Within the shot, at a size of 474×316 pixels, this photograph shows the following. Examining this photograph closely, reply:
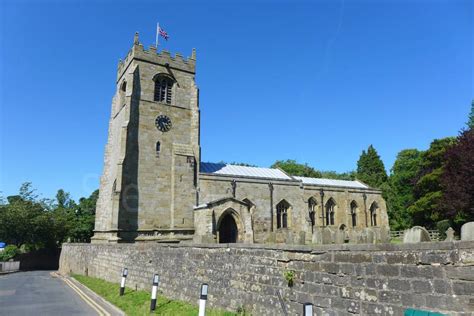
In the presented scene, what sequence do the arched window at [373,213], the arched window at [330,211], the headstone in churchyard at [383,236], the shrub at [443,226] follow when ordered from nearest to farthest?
the headstone in churchyard at [383,236]
the shrub at [443,226]
the arched window at [330,211]
the arched window at [373,213]

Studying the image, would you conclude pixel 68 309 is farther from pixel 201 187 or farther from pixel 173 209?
pixel 201 187

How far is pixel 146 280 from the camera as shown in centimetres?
1355

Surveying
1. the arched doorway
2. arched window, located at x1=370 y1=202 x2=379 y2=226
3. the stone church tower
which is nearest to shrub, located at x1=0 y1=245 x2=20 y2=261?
the stone church tower

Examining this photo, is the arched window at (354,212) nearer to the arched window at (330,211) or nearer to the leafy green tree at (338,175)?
the arched window at (330,211)

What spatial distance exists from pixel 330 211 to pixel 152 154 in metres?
20.2

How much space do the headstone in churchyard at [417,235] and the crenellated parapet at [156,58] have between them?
2730 cm

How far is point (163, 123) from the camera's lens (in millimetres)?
29000

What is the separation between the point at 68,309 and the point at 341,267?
32.2ft

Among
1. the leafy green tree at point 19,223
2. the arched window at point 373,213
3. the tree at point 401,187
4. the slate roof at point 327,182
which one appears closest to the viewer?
the slate roof at point 327,182

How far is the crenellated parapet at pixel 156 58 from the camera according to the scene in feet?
95.1

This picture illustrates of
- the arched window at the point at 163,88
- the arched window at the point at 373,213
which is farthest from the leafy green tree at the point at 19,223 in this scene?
the arched window at the point at 373,213

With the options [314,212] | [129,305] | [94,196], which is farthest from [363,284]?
[94,196]

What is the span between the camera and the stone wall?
450 centimetres

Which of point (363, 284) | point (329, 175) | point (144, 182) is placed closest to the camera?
point (363, 284)
